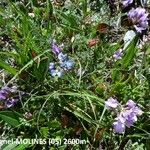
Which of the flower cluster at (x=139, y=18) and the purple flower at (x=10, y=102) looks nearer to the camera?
the purple flower at (x=10, y=102)

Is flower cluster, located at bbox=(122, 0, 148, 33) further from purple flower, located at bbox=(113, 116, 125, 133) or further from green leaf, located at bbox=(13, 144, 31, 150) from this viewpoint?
green leaf, located at bbox=(13, 144, 31, 150)

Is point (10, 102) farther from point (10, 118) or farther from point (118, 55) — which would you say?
point (118, 55)

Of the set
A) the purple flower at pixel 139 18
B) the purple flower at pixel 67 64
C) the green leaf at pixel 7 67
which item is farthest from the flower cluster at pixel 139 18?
the green leaf at pixel 7 67

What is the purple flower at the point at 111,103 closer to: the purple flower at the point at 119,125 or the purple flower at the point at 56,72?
the purple flower at the point at 119,125

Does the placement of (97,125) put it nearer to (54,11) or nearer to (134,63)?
(134,63)

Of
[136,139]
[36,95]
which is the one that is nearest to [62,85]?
[36,95]

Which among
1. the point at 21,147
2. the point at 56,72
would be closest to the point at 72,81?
the point at 56,72

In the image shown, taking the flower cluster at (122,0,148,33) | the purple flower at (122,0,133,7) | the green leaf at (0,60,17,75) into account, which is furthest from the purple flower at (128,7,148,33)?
the green leaf at (0,60,17,75)
